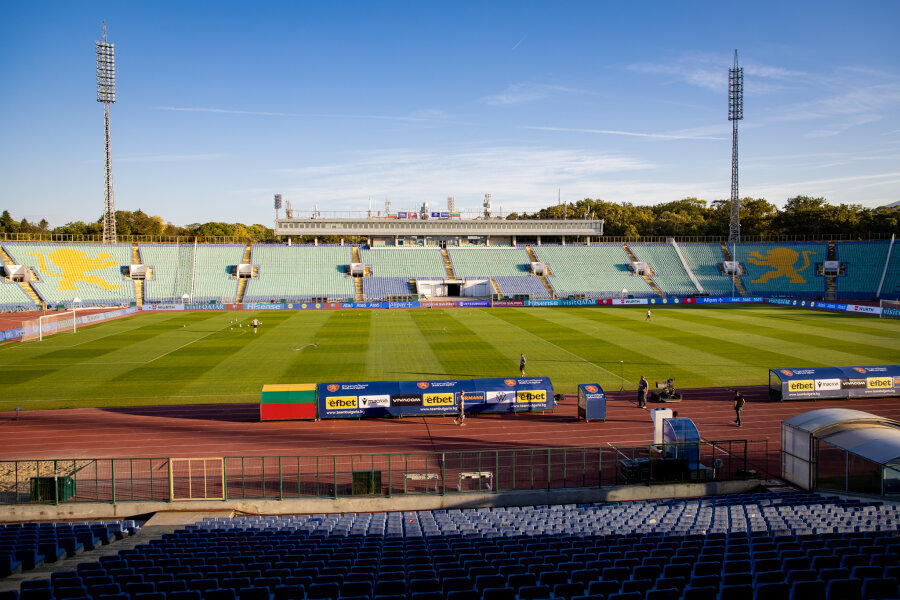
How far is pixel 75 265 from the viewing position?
71.5 meters

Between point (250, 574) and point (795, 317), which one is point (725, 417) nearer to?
point (250, 574)

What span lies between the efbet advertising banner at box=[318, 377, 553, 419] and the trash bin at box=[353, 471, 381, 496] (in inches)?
316

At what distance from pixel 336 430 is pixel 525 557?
1556 centimetres

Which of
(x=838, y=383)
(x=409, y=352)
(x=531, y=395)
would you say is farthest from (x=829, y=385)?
(x=409, y=352)

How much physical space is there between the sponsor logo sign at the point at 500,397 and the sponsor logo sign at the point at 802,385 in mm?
12860

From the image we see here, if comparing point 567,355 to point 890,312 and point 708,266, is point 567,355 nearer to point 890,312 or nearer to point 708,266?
point 890,312

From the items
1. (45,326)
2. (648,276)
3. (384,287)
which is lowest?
(45,326)

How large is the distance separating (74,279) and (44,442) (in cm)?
5613

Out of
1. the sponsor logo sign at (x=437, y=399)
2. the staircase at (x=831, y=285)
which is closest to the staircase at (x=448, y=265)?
the staircase at (x=831, y=285)

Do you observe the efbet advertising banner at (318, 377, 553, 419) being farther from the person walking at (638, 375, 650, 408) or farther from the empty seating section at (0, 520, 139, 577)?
the empty seating section at (0, 520, 139, 577)

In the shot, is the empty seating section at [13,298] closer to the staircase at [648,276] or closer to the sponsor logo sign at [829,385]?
the sponsor logo sign at [829,385]

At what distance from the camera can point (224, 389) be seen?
2973 centimetres

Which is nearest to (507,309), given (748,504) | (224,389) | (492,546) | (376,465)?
(224,389)

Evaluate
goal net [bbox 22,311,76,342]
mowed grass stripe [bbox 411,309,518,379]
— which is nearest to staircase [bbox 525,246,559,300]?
mowed grass stripe [bbox 411,309,518,379]
